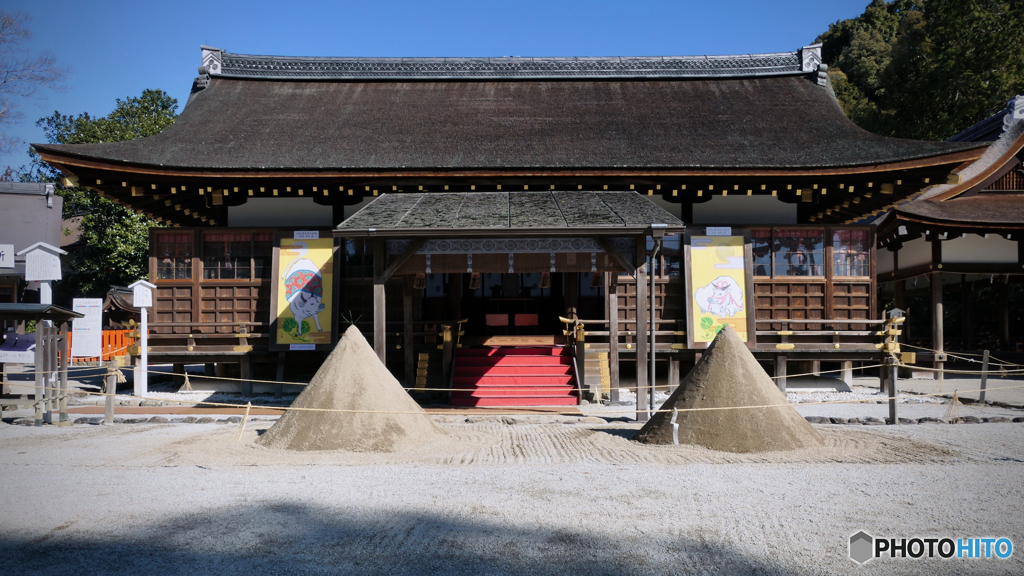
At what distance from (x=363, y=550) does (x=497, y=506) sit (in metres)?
1.21

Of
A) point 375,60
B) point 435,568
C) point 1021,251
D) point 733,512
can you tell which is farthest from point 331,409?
point 1021,251

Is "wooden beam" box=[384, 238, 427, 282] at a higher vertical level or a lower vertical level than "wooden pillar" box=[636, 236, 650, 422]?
higher

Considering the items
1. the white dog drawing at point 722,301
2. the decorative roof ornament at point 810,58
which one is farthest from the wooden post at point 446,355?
the decorative roof ornament at point 810,58

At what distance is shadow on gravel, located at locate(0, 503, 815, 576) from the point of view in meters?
3.77

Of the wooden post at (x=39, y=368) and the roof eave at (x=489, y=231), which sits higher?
the roof eave at (x=489, y=231)

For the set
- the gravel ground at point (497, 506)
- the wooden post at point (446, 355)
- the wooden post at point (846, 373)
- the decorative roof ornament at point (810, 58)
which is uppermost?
the decorative roof ornament at point (810, 58)

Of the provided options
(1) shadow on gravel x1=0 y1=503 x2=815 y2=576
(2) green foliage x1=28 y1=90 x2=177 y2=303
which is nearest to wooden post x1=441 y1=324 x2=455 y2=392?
(1) shadow on gravel x1=0 y1=503 x2=815 y2=576

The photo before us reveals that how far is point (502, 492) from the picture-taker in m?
5.32

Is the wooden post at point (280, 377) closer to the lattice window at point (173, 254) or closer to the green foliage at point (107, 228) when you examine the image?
the lattice window at point (173, 254)

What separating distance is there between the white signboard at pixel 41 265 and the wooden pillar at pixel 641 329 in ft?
31.7

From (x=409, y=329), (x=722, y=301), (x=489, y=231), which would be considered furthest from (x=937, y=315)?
(x=409, y=329)

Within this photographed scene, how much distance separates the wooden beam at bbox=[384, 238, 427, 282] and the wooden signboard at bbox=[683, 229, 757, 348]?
5189 mm

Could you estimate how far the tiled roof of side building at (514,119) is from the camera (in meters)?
11.5

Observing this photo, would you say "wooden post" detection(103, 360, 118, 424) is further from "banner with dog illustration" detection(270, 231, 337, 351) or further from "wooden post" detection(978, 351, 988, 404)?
"wooden post" detection(978, 351, 988, 404)
